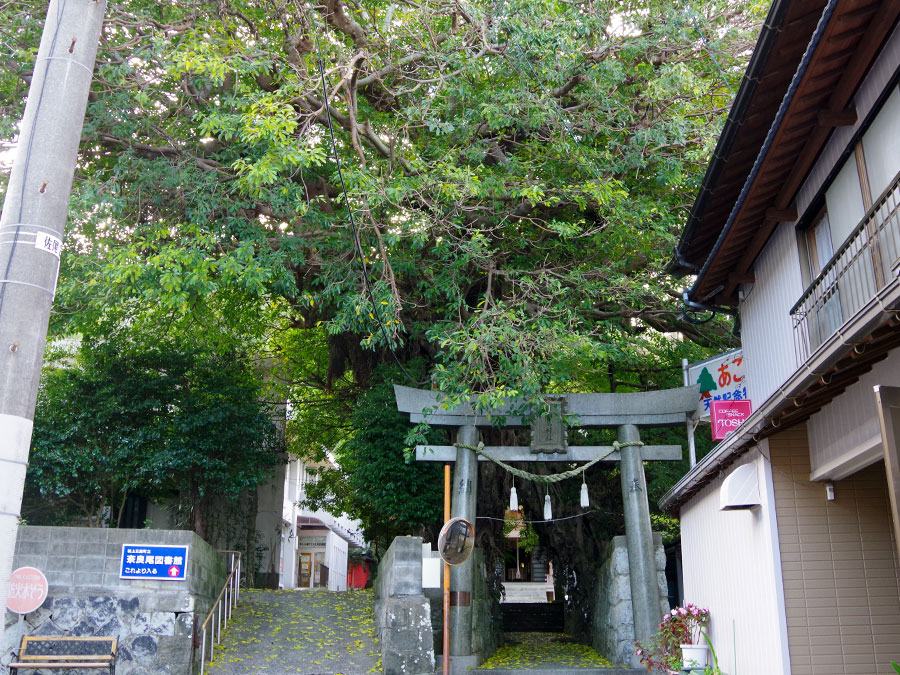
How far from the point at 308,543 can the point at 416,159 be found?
23832 millimetres

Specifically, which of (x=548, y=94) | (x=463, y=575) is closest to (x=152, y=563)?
(x=463, y=575)

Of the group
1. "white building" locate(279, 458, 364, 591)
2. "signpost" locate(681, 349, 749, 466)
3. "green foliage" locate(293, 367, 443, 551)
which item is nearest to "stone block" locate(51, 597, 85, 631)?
"green foliage" locate(293, 367, 443, 551)

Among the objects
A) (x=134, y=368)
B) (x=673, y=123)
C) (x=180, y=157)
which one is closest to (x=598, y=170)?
(x=673, y=123)

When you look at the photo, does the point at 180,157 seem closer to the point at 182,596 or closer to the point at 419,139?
the point at 419,139

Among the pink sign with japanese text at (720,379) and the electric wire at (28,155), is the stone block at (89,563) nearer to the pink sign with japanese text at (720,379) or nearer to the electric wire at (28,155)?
the electric wire at (28,155)

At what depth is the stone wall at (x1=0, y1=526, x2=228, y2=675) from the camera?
9500 millimetres

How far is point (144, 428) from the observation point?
15.4 metres

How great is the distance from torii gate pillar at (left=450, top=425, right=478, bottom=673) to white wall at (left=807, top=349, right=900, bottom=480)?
677 cm

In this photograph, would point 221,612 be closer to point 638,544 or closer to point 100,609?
point 100,609

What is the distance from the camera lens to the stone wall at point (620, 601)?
1191 centimetres

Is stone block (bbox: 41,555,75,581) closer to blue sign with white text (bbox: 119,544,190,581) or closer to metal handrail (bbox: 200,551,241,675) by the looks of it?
blue sign with white text (bbox: 119,544,190,581)

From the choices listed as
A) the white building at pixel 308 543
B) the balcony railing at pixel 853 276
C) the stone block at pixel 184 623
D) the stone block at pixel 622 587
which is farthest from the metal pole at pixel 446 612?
the white building at pixel 308 543

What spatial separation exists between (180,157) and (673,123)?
7903 mm

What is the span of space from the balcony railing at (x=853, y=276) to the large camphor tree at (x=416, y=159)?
3.90 m
